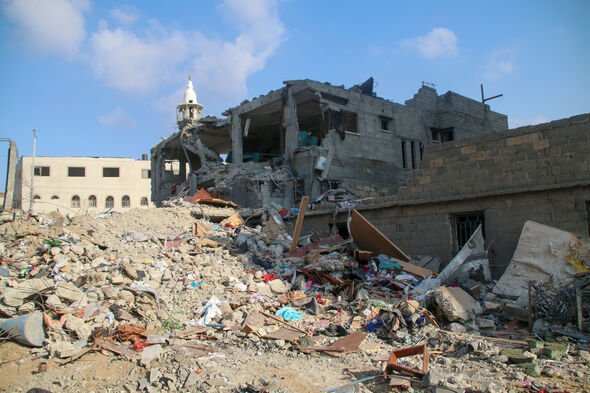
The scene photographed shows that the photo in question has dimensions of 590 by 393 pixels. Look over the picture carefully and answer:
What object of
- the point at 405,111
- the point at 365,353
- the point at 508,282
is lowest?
the point at 365,353

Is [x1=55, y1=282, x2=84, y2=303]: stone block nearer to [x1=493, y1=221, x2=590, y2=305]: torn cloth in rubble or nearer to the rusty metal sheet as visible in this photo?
the rusty metal sheet

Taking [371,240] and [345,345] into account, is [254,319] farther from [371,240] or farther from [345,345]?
[371,240]

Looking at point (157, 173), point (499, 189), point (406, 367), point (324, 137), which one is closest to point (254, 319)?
point (406, 367)

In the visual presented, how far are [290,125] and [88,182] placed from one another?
101 ft

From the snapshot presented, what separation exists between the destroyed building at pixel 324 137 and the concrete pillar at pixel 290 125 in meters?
0.04

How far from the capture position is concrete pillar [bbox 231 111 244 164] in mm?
23312

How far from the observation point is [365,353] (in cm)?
725

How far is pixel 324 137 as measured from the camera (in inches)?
871

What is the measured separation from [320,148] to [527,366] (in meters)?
15.1

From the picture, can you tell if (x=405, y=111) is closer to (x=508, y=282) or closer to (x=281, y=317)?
(x=508, y=282)

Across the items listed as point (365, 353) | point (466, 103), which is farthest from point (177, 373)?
point (466, 103)

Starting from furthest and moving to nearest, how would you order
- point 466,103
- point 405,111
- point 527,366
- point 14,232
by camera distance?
point 466,103 < point 405,111 < point 14,232 < point 527,366

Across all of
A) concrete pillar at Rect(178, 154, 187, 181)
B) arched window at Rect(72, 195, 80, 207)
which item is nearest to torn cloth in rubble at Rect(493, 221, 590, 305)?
concrete pillar at Rect(178, 154, 187, 181)

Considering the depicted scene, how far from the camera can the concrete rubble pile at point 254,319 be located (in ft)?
20.5
